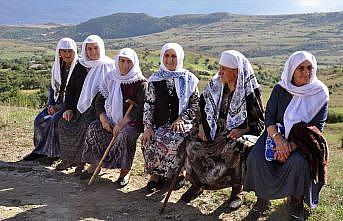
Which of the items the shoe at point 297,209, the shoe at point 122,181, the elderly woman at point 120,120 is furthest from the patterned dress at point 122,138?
the shoe at point 297,209

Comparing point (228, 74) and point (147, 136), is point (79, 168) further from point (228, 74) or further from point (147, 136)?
point (228, 74)

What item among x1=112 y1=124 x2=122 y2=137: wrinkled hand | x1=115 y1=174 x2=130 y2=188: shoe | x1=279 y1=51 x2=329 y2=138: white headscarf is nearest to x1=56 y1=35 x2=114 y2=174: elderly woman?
x1=112 y1=124 x2=122 y2=137: wrinkled hand

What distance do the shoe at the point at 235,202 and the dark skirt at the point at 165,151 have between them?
31.6 inches

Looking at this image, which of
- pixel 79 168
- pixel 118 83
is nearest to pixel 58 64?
Answer: pixel 118 83

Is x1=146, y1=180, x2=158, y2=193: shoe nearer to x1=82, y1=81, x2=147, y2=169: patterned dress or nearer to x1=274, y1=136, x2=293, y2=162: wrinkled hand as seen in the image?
x1=82, y1=81, x2=147, y2=169: patterned dress

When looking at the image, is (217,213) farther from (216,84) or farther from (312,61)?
(312,61)

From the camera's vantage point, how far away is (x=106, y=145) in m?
6.56

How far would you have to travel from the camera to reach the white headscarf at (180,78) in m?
6.11

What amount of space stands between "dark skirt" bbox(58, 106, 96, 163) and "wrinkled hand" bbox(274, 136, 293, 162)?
2924mm

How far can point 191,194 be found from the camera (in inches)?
229

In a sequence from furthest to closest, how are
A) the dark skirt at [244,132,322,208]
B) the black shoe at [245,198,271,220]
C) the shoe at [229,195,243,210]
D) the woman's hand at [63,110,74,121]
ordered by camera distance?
the woman's hand at [63,110,74,121] < the shoe at [229,195,243,210] < the black shoe at [245,198,271,220] < the dark skirt at [244,132,322,208]

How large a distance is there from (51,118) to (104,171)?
1136mm

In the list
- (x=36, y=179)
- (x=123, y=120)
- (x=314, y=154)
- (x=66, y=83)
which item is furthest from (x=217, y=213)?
(x=66, y=83)

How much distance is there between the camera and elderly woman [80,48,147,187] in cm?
639
